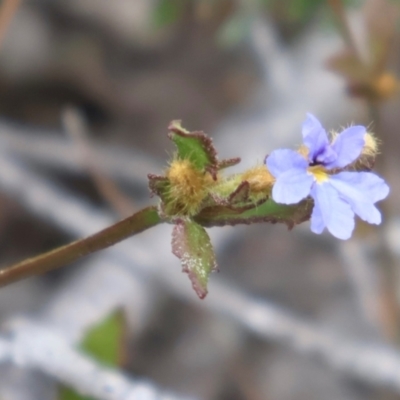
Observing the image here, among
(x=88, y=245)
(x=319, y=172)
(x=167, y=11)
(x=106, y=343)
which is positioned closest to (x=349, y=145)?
(x=319, y=172)

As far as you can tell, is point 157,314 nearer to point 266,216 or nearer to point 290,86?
point 290,86

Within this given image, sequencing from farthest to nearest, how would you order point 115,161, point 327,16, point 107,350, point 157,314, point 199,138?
point 115,161
point 157,314
point 327,16
point 107,350
point 199,138

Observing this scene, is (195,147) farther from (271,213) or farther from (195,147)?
(271,213)

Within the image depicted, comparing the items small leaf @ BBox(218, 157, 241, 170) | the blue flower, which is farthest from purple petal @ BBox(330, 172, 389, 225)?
small leaf @ BBox(218, 157, 241, 170)

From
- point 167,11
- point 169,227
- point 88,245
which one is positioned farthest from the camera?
point 169,227

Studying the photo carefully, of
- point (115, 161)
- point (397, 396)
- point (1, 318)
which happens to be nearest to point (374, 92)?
point (397, 396)

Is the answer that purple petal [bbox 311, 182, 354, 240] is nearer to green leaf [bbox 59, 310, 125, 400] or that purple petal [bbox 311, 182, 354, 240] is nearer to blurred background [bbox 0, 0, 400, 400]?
blurred background [bbox 0, 0, 400, 400]
